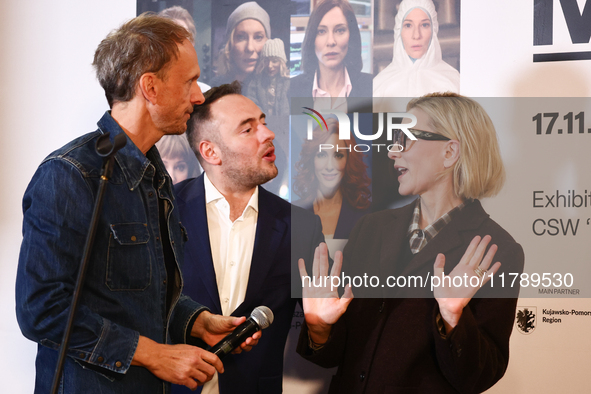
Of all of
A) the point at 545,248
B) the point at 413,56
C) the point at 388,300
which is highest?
the point at 413,56

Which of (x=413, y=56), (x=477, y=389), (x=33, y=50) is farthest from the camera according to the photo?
(x=33, y=50)

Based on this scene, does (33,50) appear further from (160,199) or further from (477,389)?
(477,389)

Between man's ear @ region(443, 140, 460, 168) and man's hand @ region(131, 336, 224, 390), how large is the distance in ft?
4.66

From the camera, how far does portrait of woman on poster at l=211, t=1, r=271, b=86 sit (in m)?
2.69

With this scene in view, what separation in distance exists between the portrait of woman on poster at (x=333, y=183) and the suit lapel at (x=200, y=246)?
1.57 ft

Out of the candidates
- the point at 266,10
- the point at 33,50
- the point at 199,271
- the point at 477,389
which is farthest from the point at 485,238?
the point at 33,50

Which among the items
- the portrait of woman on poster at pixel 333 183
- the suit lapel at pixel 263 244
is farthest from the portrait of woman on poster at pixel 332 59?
the suit lapel at pixel 263 244

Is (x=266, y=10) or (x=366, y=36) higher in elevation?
(x=266, y=10)

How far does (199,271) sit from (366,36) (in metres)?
1.43

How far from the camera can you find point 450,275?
2371mm

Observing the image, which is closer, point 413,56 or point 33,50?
point 413,56

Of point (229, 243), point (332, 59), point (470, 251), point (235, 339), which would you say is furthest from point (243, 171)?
point (470, 251)

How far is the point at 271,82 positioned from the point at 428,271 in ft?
3.99

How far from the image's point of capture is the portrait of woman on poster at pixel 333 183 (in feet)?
8.43
